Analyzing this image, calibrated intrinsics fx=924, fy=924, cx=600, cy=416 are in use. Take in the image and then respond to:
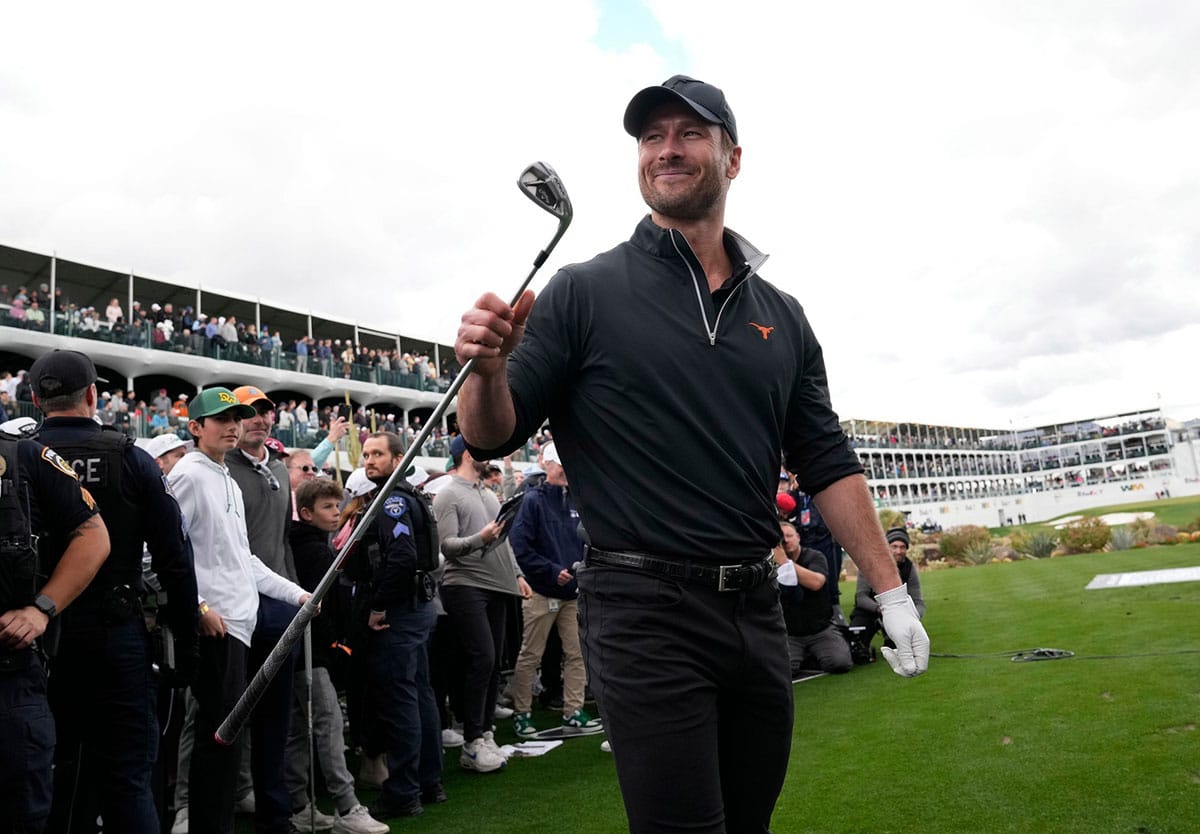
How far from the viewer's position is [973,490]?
10394cm

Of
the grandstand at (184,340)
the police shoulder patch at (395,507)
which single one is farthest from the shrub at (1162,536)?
the grandstand at (184,340)

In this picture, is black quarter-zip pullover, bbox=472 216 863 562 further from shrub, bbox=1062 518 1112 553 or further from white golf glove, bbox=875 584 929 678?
shrub, bbox=1062 518 1112 553

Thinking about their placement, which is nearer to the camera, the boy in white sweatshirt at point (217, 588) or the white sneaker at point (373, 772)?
the boy in white sweatshirt at point (217, 588)

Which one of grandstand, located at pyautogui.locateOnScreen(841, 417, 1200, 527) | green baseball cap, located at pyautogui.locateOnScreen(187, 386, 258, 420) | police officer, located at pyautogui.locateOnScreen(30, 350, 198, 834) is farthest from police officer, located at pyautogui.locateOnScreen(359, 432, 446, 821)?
grandstand, located at pyautogui.locateOnScreen(841, 417, 1200, 527)

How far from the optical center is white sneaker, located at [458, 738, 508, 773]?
6273mm

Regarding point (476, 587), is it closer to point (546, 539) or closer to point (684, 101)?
point (546, 539)

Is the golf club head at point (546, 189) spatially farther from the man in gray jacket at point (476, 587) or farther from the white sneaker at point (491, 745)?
the white sneaker at point (491, 745)

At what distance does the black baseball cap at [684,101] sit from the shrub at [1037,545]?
2266 centimetres

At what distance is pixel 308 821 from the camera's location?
5375 mm

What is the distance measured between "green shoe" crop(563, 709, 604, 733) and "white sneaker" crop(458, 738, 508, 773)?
1.18m

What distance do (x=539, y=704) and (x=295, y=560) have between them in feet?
13.7

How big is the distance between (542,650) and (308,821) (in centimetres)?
258

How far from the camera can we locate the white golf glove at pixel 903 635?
2.52 metres

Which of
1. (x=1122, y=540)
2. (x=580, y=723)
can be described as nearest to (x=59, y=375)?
(x=580, y=723)
